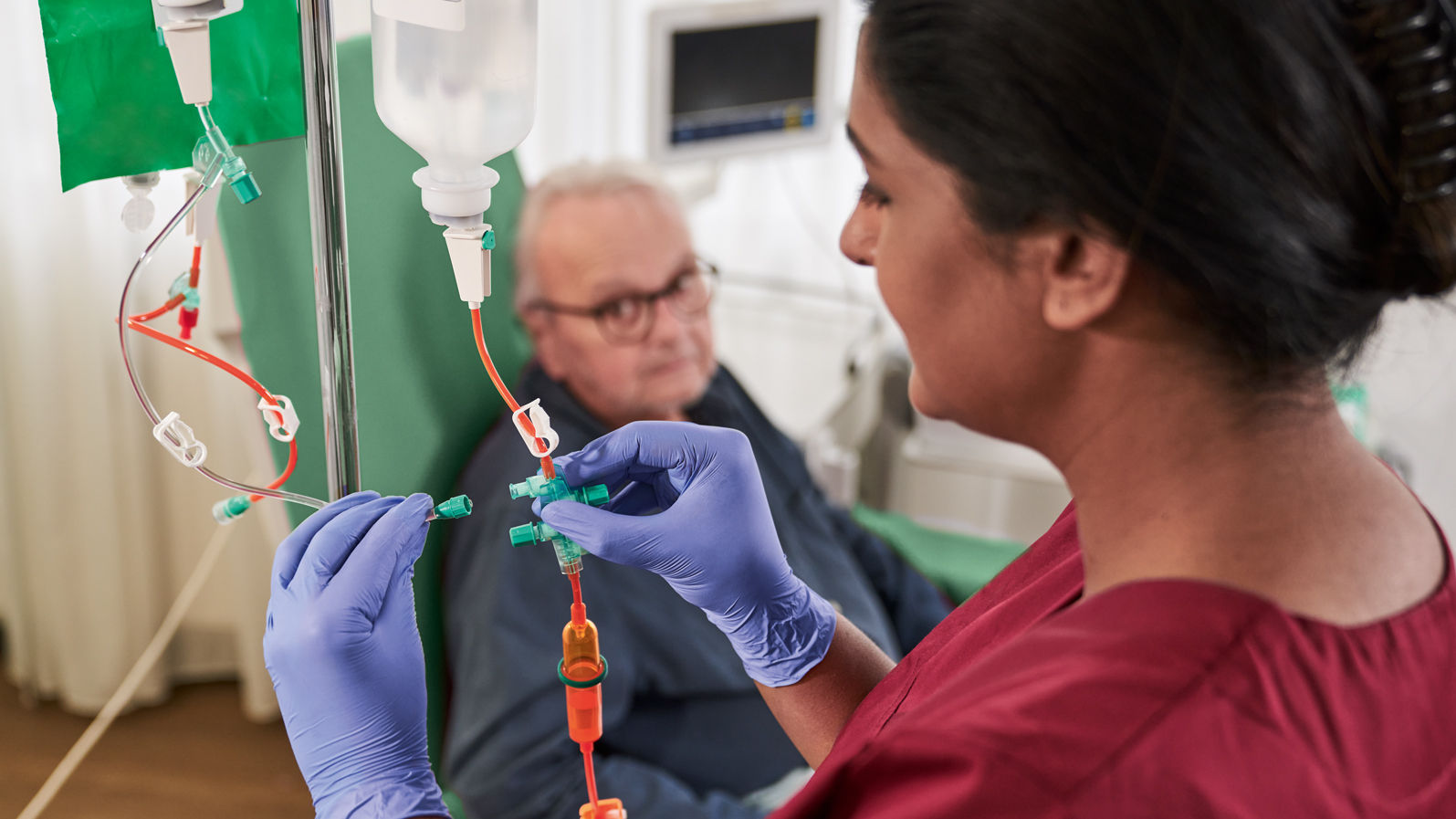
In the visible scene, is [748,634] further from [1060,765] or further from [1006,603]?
[1060,765]

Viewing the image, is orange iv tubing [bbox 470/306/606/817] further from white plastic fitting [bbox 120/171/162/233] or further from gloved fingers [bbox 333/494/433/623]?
white plastic fitting [bbox 120/171/162/233]

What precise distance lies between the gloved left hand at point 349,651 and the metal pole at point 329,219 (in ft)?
0.19

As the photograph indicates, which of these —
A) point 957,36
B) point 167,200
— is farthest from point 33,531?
point 957,36

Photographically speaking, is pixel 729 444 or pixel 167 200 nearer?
pixel 729 444

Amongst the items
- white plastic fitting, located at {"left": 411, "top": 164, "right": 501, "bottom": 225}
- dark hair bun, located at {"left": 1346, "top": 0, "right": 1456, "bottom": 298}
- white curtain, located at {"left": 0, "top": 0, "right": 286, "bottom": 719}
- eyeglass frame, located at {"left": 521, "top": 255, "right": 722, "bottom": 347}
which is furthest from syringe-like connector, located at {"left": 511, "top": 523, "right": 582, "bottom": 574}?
white curtain, located at {"left": 0, "top": 0, "right": 286, "bottom": 719}

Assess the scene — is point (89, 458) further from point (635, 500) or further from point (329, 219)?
point (329, 219)

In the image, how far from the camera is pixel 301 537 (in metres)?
0.75

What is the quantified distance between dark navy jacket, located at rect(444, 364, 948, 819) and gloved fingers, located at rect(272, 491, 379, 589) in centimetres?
59

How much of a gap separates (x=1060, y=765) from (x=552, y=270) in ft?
3.98

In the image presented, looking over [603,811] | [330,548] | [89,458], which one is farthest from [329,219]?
[89,458]

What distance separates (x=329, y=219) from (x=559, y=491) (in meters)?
0.24

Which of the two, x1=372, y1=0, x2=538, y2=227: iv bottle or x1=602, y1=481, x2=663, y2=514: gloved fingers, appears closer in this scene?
x1=372, y1=0, x2=538, y2=227: iv bottle

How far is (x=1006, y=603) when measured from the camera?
77cm

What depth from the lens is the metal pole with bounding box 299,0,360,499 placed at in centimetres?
61
